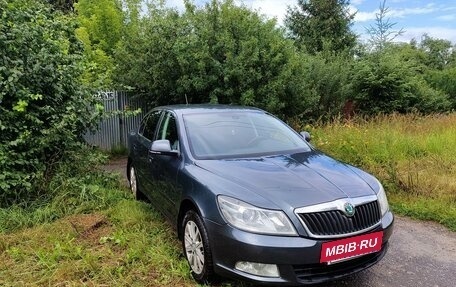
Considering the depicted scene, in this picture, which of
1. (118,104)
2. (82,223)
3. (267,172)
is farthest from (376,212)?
(118,104)

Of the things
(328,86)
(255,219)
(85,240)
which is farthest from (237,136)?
(328,86)

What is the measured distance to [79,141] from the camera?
6227mm

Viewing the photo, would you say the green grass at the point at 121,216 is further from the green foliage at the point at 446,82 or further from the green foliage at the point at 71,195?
the green foliage at the point at 446,82

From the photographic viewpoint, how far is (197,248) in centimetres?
338

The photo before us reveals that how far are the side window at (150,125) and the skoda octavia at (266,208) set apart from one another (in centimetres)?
98

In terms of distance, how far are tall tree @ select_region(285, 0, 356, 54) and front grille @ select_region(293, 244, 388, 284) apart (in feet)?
58.1

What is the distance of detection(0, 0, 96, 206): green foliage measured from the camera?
17.1 feet

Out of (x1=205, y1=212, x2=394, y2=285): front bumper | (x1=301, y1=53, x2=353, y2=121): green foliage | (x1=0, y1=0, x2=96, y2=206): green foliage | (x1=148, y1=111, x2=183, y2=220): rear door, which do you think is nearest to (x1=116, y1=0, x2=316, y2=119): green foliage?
(x1=301, y1=53, x2=353, y2=121): green foliage

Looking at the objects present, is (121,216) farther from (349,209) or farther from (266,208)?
(349,209)

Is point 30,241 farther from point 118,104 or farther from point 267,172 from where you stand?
point 118,104

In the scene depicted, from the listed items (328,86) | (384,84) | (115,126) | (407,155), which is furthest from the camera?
(384,84)

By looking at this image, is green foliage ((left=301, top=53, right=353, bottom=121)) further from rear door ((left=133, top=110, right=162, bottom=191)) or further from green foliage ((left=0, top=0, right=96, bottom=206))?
green foliage ((left=0, top=0, right=96, bottom=206))

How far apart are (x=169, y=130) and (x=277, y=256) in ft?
7.49

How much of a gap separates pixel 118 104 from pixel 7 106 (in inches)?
219
